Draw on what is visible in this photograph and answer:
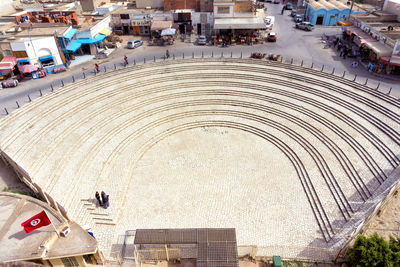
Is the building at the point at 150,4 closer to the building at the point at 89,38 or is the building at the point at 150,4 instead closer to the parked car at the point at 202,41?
the building at the point at 89,38

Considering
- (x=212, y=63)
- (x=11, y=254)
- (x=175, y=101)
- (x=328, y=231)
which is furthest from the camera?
(x=212, y=63)

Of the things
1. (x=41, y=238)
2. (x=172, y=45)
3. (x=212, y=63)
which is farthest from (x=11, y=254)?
(x=172, y=45)

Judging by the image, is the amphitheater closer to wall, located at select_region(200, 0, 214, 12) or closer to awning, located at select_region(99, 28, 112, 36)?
awning, located at select_region(99, 28, 112, 36)

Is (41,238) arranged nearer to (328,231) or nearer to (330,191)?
(328,231)

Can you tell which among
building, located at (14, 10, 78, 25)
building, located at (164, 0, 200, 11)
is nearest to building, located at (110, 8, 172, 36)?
building, located at (164, 0, 200, 11)

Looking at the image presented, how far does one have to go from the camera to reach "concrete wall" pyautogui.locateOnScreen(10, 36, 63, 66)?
93.2ft

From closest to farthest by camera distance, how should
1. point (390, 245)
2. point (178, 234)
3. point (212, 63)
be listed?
1. point (390, 245)
2. point (178, 234)
3. point (212, 63)

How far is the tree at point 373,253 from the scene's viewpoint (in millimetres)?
11367

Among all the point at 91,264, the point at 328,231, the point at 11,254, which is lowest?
the point at 328,231

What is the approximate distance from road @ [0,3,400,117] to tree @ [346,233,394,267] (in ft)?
56.6

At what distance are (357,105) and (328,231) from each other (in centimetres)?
1281

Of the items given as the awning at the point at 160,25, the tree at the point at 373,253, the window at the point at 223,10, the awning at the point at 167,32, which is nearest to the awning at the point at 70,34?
the awning at the point at 160,25

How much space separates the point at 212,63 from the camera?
97.9ft

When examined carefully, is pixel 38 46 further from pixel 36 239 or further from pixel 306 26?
pixel 306 26
